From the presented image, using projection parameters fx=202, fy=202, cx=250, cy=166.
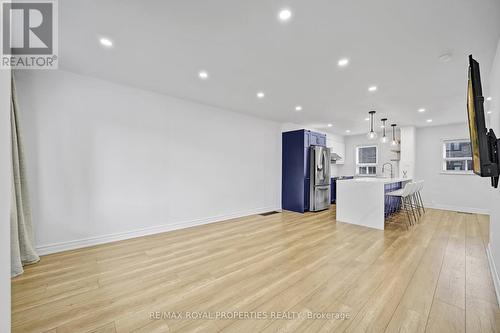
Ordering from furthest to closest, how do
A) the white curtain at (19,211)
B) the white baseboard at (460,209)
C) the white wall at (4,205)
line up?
the white baseboard at (460,209) → the white curtain at (19,211) → the white wall at (4,205)

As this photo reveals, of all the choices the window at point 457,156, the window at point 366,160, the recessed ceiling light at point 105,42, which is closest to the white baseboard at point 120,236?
the recessed ceiling light at point 105,42

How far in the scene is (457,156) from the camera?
591 cm

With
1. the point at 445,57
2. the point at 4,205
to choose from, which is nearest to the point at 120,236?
the point at 4,205

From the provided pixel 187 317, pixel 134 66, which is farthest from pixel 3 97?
pixel 134 66

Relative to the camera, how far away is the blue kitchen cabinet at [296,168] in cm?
552

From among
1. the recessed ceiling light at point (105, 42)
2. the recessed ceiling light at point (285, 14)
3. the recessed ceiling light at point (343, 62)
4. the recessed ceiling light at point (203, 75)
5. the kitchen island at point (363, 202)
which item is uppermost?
the recessed ceiling light at point (105, 42)

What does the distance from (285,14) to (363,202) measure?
152 inches

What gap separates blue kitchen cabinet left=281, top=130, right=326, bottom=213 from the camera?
5.52 meters

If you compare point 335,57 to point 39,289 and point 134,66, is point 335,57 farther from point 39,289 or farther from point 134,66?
point 39,289

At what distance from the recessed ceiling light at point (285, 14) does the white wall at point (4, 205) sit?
186cm

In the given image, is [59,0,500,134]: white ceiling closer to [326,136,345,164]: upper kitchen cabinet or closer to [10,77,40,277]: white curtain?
[10,77,40,277]: white curtain

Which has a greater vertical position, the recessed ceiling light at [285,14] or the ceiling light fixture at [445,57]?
the recessed ceiling light at [285,14]

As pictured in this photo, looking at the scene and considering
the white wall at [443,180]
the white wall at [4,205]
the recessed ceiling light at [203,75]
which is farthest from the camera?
the white wall at [443,180]

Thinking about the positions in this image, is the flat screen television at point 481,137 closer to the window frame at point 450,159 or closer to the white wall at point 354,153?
the window frame at point 450,159
